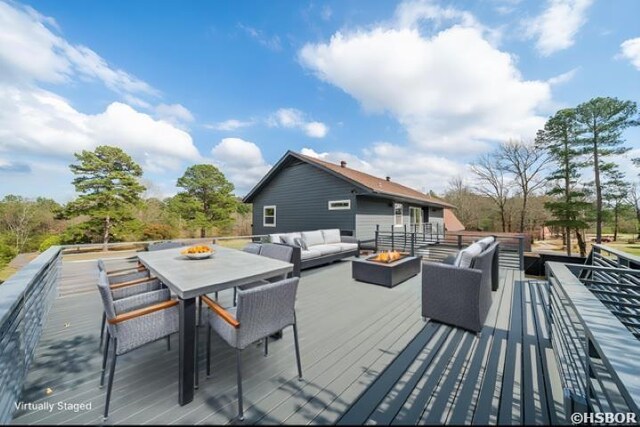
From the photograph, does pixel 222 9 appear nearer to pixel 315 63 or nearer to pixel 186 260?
pixel 315 63

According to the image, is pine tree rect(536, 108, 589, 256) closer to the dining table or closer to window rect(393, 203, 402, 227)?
window rect(393, 203, 402, 227)

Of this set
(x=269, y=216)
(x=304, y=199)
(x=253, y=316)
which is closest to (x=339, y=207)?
(x=304, y=199)

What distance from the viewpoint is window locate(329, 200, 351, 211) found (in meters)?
8.92

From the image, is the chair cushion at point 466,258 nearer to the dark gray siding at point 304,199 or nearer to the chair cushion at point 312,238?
the chair cushion at point 312,238

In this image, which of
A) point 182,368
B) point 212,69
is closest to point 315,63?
point 212,69

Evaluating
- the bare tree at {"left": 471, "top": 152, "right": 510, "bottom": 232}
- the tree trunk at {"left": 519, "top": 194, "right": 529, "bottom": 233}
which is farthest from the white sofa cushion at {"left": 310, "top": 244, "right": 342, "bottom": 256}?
the bare tree at {"left": 471, "top": 152, "right": 510, "bottom": 232}

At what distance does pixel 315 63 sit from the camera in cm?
745

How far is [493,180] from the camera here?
19422mm

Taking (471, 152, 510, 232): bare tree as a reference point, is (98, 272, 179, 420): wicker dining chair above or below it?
below

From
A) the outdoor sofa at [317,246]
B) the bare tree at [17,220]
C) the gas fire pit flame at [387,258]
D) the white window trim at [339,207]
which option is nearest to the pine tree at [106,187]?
the bare tree at [17,220]

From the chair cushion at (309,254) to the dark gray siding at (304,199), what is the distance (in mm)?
2945

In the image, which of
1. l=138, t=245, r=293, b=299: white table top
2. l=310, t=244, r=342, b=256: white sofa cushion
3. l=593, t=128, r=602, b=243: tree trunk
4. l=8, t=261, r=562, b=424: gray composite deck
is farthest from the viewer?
l=593, t=128, r=602, b=243: tree trunk

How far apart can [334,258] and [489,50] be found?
6615 millimetres

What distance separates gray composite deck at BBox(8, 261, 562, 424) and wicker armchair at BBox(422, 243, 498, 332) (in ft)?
0.48
